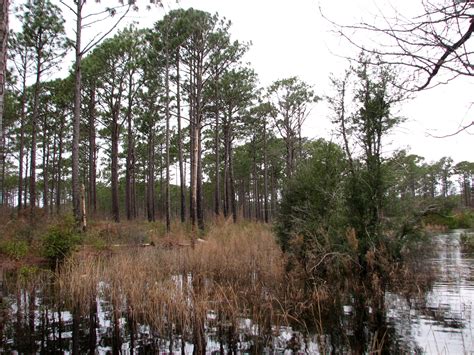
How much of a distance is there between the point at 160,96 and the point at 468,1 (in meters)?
26.5

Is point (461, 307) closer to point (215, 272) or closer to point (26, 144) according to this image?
point (215, 272)

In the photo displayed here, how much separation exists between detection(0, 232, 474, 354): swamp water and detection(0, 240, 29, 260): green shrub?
5621 mm

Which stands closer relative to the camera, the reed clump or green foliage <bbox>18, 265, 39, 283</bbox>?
the reed clump

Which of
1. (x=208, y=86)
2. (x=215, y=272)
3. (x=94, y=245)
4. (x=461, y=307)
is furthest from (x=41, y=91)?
(x=461, y=307)

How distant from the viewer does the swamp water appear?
14.6 ft

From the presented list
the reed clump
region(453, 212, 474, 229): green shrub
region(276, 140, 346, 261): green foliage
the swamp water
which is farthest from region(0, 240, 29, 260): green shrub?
region(453, 212, 474, 229): green shrub

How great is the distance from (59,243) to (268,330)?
26.8 feet

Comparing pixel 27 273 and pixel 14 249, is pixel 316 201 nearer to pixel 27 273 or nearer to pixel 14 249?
pixel 27 273

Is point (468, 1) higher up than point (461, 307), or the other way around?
point (468, 1)

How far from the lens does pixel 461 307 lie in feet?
20.5

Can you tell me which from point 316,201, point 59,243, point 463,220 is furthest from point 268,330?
point 463,220

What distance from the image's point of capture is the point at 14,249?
12.1m

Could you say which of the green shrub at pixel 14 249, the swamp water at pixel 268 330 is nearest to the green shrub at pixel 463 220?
the swamp water at pixel 268 330

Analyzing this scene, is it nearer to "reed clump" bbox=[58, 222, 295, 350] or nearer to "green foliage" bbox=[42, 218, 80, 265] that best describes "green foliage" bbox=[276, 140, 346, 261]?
"reed clump" bbox=[58, 222, 295, 350]
